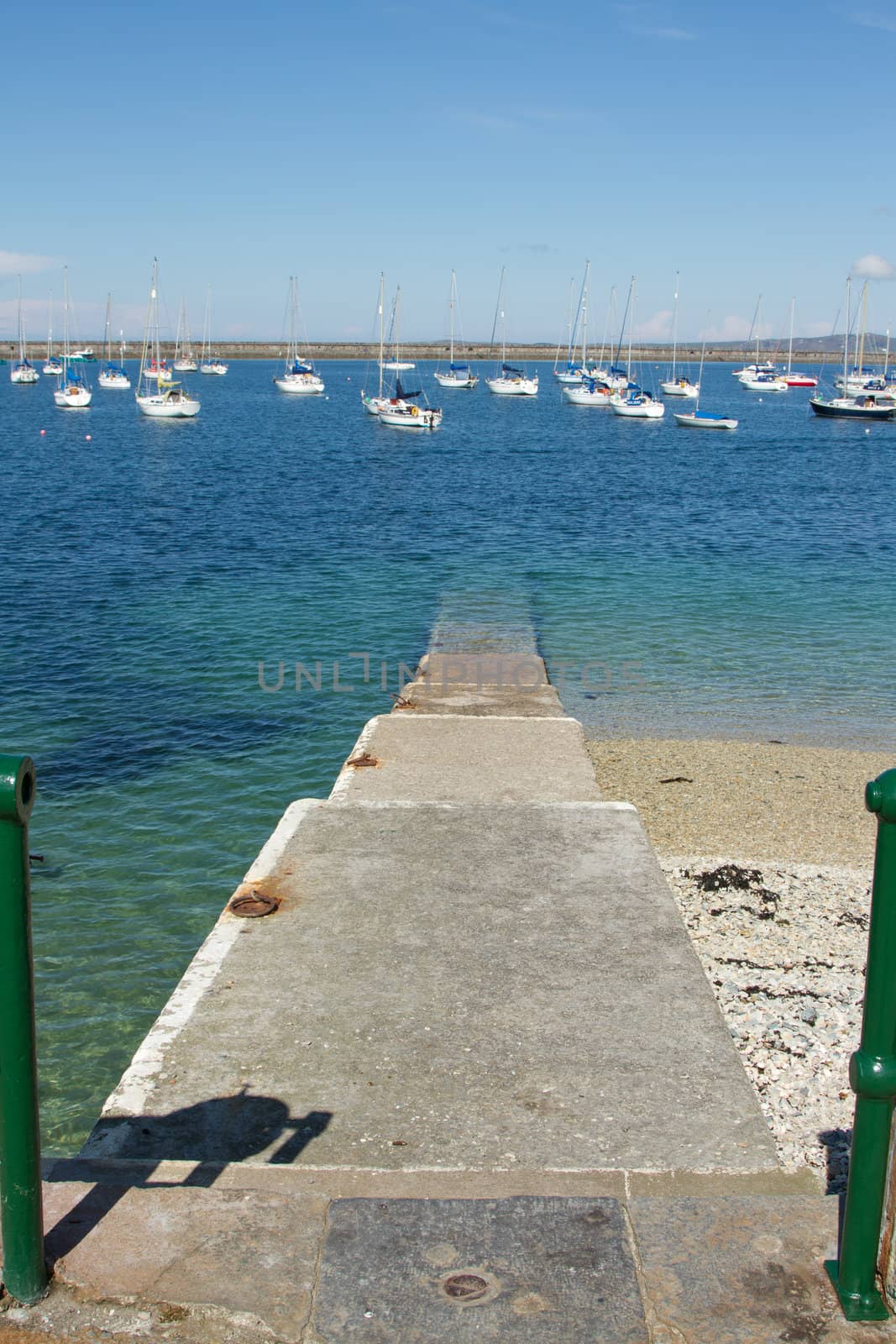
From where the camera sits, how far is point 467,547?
27.8 m

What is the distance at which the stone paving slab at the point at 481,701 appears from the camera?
11.2 m

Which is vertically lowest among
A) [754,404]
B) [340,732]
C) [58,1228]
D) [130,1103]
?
[340,732]

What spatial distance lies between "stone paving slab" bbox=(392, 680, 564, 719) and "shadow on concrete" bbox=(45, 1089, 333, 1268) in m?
6.62

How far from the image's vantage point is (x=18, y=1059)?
2.78 m

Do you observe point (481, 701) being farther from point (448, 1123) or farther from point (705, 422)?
point (705, 422)

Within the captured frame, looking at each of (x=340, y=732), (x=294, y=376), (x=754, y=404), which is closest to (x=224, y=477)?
(x=340, y=732)

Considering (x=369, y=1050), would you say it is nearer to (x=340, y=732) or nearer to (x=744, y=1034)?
(x=744, y=1034)

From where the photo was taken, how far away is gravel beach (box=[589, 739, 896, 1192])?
16.7ft

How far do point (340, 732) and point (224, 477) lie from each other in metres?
32.7

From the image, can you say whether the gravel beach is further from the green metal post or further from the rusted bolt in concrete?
the green metal post

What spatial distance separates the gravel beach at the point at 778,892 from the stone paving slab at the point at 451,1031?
554mm

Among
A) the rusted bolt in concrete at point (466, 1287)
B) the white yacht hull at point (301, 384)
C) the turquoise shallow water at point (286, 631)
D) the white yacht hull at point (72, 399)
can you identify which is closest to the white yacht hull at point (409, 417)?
the turquoise shallow water at point (286, 631)

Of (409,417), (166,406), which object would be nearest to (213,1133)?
(409,417)

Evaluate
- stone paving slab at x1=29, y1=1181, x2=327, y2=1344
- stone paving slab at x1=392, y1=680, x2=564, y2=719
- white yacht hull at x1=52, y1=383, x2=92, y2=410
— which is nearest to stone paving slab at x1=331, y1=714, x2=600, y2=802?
stone paving slab at x1=392, y1=680, x2=564, y2=719
